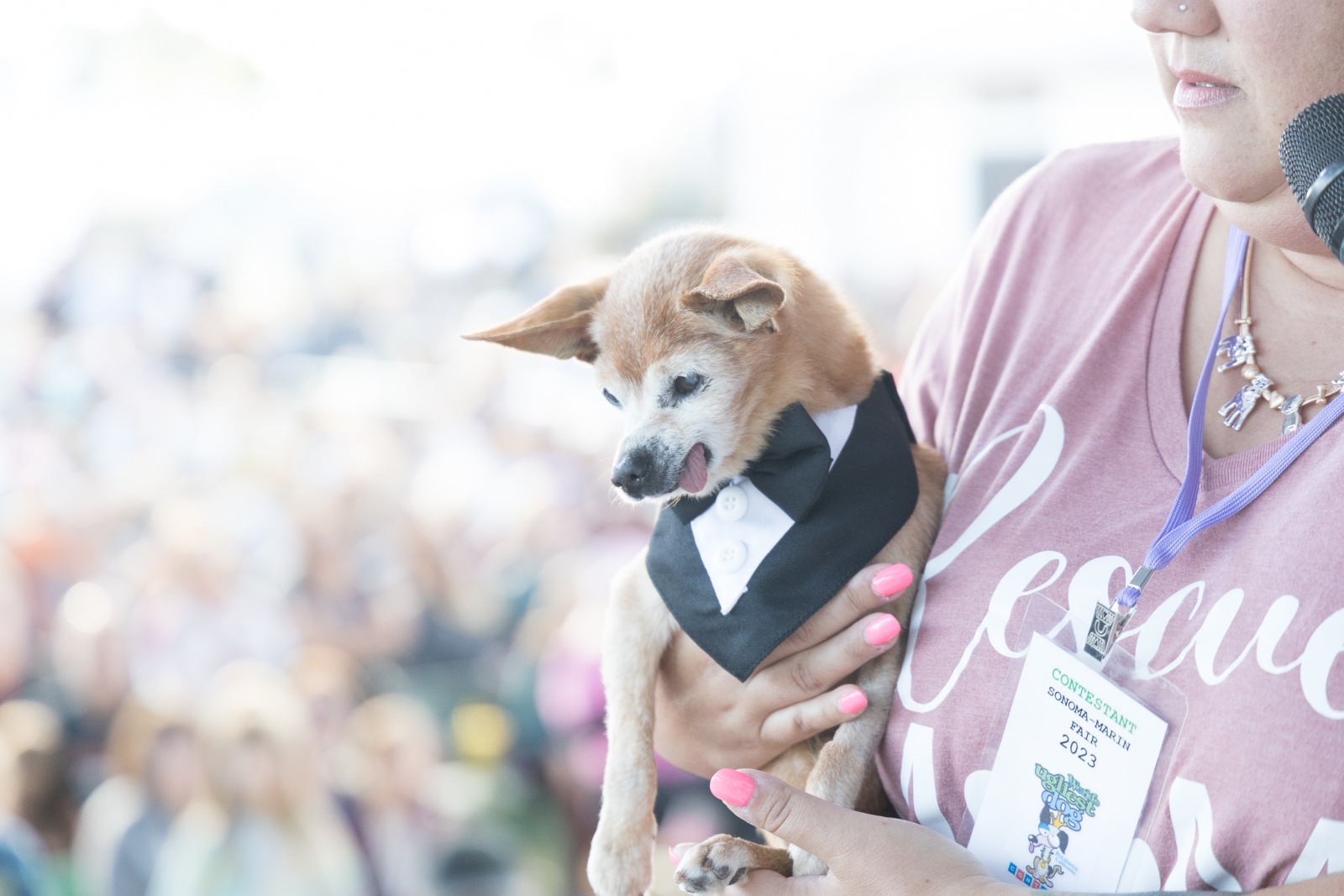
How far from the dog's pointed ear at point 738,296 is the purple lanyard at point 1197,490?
0.50m

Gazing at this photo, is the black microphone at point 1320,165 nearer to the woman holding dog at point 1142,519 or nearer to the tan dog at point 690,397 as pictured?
the woman holding dog at point 1142,519

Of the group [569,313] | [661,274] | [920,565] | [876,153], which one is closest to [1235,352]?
[920,565]

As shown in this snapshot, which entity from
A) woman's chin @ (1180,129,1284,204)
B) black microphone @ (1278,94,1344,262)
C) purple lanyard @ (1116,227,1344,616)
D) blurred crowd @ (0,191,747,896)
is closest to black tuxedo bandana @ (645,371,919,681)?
purple lanyard @ (1116,227,1344,616)

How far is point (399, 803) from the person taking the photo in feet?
11.5

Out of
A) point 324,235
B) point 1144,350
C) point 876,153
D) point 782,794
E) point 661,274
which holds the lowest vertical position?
point 324,235

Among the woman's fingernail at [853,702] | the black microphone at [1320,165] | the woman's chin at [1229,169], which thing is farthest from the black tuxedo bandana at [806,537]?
the black microphone at [1320,165]

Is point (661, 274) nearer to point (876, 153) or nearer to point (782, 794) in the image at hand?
point (782, 794)

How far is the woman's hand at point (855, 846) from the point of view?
1050 mm

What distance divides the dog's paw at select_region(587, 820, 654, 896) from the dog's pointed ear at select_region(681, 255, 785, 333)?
2.34ft

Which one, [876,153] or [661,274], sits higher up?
[661,274]

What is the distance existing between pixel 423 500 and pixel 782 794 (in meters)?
3.83

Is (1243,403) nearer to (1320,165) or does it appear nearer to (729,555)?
(1320,165)

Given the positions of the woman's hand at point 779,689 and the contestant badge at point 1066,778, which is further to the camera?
the woman's hand at point 779,689

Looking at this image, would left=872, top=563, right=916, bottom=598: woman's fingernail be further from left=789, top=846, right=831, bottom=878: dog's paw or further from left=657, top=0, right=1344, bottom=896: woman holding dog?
left=789, top=846, right=831, bottom=878: dog's paw
